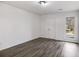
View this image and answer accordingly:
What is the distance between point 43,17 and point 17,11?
11.4ft

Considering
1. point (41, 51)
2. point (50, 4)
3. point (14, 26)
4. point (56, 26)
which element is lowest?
point (41, 51)

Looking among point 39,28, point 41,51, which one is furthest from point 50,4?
point 39,28

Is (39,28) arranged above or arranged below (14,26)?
below

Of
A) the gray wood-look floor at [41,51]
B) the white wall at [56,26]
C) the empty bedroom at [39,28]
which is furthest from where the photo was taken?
the white wall at [56,26]

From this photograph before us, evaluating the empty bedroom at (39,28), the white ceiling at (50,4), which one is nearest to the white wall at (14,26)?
the empty bedroom at (39,28)

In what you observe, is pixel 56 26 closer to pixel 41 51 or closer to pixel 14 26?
pixel 14 26

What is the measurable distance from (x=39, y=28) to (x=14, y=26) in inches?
147

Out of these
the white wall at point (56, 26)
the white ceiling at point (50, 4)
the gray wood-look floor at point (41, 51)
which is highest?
the white ceiling at point (50, 4)

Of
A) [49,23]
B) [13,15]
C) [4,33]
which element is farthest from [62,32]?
[4,33]

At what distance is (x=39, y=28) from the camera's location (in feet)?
28.3

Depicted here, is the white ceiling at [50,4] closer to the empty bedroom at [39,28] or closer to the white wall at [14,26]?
the empty bedroom at [39,28]

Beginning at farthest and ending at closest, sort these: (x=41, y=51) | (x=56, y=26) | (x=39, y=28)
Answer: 1. (x=39, y=28)
2. (x=56, y=26)
3. (x=41, y=51)

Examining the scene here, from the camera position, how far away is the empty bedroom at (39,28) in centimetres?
422

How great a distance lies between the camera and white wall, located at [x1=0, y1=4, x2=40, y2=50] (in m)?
4.45
